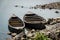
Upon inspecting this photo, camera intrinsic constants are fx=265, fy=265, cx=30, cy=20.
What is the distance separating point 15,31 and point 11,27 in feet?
1.38

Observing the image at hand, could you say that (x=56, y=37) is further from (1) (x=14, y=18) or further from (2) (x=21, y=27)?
(1) (x=14, y=18)

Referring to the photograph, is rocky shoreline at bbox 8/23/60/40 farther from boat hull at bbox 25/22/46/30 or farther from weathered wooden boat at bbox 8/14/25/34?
boat hull at bbox 25/22/46/30

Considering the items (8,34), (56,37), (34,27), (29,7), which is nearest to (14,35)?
(8,34)

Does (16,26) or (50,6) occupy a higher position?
(16,26)

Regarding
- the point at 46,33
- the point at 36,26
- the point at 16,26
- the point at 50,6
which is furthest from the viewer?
the point at 50,6

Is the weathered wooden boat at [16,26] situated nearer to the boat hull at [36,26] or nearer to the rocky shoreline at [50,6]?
the boat hull at [36,26]

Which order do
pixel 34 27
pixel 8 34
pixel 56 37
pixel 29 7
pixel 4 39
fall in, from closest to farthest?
pixel 56 37 < pixel 4 39 < pixel 8 34 < pixel 34 27 < pixel 29 7

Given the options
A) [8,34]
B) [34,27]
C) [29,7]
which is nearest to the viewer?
[8,34]

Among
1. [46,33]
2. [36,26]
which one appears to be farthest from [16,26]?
[46,33]

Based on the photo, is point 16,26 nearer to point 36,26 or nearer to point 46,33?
point 36,26

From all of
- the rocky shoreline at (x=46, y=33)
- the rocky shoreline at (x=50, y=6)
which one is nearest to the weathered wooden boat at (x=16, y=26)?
the rocky shoreline at (x=46, y=33)

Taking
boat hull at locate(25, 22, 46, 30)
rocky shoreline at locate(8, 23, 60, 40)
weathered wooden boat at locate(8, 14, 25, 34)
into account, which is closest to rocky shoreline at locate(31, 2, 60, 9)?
weathered wooden boat at locate(8, 14, 25, 34)

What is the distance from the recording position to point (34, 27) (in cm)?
1736

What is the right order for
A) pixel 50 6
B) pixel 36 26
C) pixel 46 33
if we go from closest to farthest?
pixel 46 33
pixel 36 26
pixel 50 6
